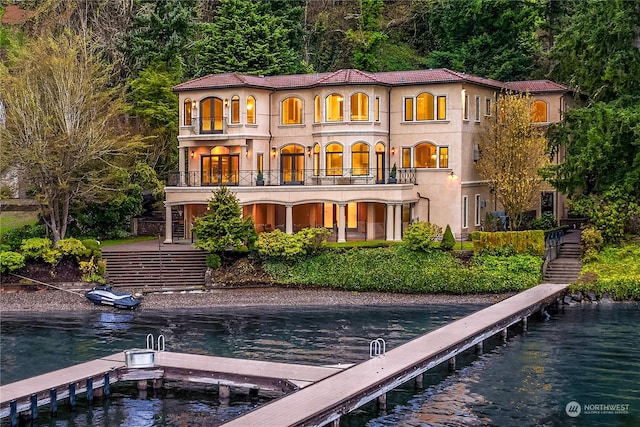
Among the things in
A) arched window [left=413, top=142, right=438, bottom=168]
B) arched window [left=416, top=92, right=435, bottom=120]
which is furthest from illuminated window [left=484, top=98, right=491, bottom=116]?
arched window [left=413, top=142, right=438, bottom=168]

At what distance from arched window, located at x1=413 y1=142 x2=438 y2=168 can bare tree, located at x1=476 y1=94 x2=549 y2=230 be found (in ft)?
12.0

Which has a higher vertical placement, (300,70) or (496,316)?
(300,70)

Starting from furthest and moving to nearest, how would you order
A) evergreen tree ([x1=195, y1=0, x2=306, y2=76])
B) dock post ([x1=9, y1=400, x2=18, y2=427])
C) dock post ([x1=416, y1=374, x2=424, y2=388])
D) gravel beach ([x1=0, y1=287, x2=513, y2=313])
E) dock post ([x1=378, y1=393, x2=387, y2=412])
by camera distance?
evergreen tree ([x1=195, y1=0, x2=306, y2=76])
gravel beach ([x1=0, y1=287, x2=513, y2=313])
dock post ([x1=416, y1=374, x2=424, y2=388])
dock post ([x1=378, y1=393, x2=387, y2=412])
dock post ([x1=9, y1=400, x2=18, y2=427])

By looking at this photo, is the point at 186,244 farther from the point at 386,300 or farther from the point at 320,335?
the point at 320,335

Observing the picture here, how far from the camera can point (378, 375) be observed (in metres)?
29.9

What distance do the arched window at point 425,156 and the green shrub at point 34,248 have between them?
2297 cm

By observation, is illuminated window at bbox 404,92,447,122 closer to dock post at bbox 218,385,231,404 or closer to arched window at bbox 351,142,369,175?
arched window at bbox 351,142,369,175

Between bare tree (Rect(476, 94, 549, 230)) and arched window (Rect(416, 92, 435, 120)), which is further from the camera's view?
arched window (Rect(416, 92, 435, 120))

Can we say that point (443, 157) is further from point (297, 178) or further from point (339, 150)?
point (297, 178)

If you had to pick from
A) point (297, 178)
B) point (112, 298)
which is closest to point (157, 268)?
point (112, 298)

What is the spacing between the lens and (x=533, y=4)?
75000mm

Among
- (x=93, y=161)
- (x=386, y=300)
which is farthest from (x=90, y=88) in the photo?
(x=386, y=300)

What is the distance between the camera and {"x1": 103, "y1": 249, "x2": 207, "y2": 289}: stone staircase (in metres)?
51.7

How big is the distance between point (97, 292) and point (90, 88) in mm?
13539
